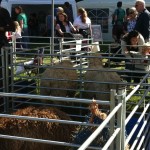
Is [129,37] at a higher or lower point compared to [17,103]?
higher

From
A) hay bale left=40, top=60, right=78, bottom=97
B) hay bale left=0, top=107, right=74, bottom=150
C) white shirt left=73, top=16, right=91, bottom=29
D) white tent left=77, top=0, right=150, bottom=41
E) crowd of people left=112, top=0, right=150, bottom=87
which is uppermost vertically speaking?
white tent left=77, top=0, right=150, bottom=41

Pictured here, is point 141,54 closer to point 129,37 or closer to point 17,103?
point 129,37

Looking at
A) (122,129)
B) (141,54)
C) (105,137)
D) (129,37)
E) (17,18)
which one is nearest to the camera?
(122,129)

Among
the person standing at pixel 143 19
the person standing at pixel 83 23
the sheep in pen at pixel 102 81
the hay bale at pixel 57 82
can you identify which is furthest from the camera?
the person standing at pixel 83 23

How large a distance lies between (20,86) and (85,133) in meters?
2.50

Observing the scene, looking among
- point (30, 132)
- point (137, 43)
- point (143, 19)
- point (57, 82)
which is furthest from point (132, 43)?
point (30, 132)

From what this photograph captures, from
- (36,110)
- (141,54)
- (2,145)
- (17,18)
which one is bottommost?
(2,145)

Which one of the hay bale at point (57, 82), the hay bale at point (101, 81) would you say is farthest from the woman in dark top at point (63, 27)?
the hay bale at point (101, 81)

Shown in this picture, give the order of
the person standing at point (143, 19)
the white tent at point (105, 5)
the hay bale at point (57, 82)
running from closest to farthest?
the hay bale at point (57, 82), the person standing at point (143, 19), the white tent at point (105, 5)

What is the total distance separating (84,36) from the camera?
468 inches

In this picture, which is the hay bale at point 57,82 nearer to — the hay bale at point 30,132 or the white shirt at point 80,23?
the hay bale at point 30,132

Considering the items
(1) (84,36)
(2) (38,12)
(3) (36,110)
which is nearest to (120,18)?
(1) (84,36)

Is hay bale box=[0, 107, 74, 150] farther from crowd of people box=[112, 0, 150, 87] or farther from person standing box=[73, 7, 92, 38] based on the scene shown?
person standing box=[73, 7, 92, 38]

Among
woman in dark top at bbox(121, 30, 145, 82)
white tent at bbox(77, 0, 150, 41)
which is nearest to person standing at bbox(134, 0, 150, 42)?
woman in dark top at bbox(121, 30, 145, 82)
